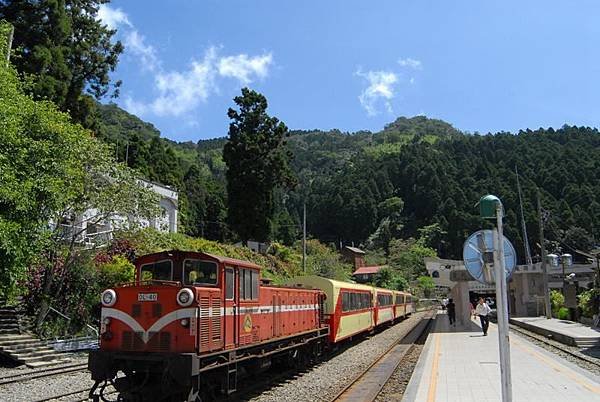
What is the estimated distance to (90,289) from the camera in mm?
20797

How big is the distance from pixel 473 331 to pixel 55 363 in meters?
19.1

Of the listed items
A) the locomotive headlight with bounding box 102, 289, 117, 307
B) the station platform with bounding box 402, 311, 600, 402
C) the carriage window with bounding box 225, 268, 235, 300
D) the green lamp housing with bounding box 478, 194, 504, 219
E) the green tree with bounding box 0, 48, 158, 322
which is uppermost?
the green tree with bounding box 0, 48, 158, 322

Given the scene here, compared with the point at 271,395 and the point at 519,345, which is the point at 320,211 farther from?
the point at 271,395

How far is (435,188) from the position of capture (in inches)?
4587

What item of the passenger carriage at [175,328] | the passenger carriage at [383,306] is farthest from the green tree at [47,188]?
the passenger carriage at [383,306]

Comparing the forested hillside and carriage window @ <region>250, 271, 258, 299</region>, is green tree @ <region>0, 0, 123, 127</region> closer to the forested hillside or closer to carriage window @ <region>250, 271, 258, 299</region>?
carriage window @ <region>250, 271, 258, 299</region>

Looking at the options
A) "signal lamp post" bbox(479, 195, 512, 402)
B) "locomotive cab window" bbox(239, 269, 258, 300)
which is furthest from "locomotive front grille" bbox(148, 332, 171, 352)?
"signal lamp post" bbox(479, 195, 512, 402)

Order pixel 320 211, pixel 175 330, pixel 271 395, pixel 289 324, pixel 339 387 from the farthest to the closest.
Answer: pixel 320 211 < pixel 289 324 < pixel 339 387 < pixel 271 395 < pixel 175 330

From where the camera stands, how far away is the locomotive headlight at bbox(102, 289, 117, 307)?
995cm

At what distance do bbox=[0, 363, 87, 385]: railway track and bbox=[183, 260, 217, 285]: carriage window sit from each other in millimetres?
6234

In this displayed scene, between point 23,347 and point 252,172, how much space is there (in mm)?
27456

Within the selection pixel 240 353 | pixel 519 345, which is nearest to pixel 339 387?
pixel 240 353

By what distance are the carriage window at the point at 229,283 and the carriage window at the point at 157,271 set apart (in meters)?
1.08

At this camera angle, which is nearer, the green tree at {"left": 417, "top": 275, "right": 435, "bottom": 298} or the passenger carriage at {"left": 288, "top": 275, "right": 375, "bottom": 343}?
the passenger carriage at {"left": 288, "top": 275, "right": 375, "bottom": 343}
